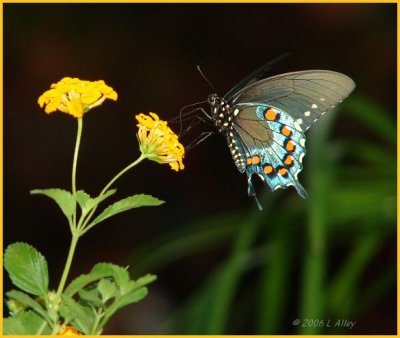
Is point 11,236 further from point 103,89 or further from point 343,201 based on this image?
point 103,89

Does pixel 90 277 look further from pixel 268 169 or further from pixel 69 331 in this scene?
pixel 268 169

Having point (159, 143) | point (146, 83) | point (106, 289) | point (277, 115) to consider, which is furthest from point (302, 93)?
point (146, 83)

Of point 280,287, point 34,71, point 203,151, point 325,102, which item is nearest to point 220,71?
point 203,151

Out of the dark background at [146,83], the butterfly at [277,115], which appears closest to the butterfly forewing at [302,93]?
the butterfly at [277,115]

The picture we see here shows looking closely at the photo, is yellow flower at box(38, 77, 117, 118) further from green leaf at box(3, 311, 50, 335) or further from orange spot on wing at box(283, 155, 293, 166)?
orange spot on wing at box(283, 155, 293, 166)

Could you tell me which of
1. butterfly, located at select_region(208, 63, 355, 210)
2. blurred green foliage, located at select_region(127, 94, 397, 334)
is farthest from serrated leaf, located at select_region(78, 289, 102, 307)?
blurred green foliage, located at select_region(127, 94, 397, 334)

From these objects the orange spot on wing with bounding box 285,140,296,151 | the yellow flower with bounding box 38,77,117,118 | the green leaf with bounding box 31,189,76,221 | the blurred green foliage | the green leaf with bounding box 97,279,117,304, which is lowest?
the blurred green foliage

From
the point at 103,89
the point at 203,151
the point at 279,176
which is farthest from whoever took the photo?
the point at 203,151
